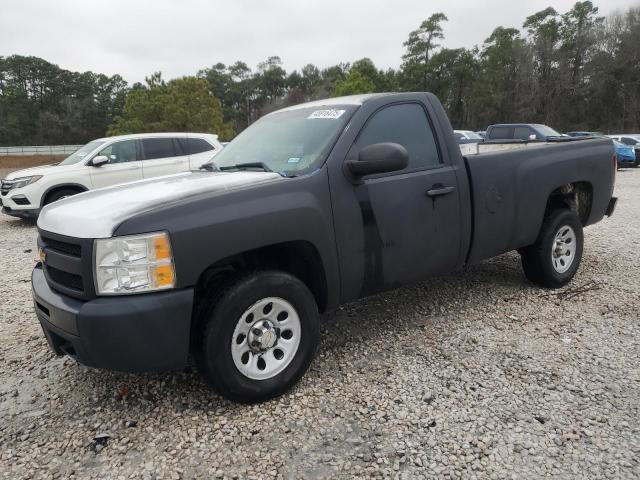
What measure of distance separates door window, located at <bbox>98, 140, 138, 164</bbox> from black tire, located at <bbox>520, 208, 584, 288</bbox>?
794 cm

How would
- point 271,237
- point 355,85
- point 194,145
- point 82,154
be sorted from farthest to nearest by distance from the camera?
point 355,85, point 194,145, point 82,154, point 271,237

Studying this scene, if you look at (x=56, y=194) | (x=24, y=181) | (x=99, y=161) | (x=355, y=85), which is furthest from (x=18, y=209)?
(x=355, y=85)

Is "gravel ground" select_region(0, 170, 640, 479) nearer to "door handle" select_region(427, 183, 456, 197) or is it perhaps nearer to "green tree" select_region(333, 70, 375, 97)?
"door handle" select_region(427, 183, 456, 197)

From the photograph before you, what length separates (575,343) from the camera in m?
3.49

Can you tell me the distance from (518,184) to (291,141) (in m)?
2.06

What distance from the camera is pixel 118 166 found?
30.8ft

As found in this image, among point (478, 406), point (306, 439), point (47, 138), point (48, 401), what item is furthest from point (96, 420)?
point (47, 138)

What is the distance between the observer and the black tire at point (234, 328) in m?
2.54

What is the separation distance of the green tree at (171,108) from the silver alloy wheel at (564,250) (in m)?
26.3

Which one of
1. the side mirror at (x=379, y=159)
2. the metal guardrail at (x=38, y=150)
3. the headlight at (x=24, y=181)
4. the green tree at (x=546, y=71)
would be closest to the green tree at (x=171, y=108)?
the metal guardrail at (x=38, y=150)

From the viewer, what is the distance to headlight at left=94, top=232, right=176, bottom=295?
2.34 meters

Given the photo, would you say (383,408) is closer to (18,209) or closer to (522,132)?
(18,209)

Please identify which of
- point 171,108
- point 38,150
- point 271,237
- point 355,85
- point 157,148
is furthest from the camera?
point 355,85

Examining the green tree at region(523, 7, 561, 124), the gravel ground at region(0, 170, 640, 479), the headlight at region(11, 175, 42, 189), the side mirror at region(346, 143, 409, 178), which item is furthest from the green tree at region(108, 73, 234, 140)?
the green tree at region(523, 7, 561, 124)
